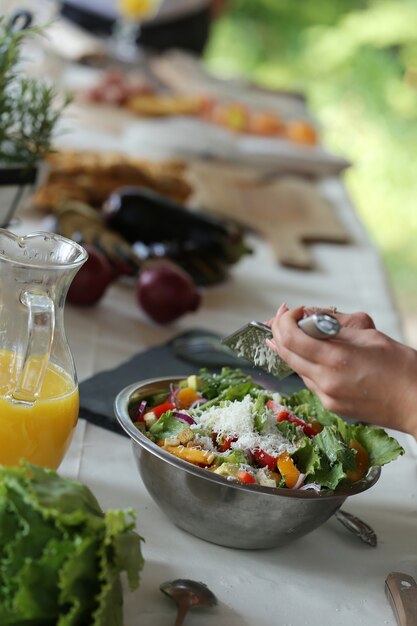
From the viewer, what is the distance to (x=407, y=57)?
836cm

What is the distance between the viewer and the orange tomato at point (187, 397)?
1.28 m

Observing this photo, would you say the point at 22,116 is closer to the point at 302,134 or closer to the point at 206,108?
the point at 302,134

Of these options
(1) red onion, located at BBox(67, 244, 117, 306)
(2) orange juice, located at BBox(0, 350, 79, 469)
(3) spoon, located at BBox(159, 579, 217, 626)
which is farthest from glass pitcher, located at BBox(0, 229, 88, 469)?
(1) red onion, located at BBox(67, 244, 117, 306)

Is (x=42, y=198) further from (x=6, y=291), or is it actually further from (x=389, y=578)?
(x=389, y=578)

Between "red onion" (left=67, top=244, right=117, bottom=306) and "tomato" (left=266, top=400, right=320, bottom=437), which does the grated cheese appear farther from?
"red onion" (left=67, top=244, right=117, bottom=306)

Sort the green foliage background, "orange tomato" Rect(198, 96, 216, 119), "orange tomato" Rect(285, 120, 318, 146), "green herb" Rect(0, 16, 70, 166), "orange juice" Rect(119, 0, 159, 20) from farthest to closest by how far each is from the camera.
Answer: the green foliage background → "orange juice" Rect(119, 0, 159, 20) → "orange tomato" Rect(198, 96, 216, 119) → "orange tomato" Rect(285, 120, 318, 146) → "green herb" Rect(0, 16, 70, 166)

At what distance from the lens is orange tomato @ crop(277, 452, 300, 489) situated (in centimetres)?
111

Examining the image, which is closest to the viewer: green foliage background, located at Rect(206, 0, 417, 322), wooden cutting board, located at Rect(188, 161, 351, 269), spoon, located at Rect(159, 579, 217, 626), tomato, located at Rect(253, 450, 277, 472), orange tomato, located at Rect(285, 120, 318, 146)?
spoon, located at Rect(159, 579, 217, 626)

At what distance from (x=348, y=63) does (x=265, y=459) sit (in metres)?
7.85

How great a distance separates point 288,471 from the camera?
1.11 metres

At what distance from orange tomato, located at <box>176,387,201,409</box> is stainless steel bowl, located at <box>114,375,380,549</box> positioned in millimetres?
115

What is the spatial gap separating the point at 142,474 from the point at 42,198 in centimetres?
132

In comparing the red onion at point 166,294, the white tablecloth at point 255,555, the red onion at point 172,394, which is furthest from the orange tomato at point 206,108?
the red onion at point 172,394

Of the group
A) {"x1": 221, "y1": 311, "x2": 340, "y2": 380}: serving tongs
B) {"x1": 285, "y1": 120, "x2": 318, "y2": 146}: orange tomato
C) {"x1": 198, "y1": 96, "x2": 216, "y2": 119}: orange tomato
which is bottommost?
{"x1": 198, "y1": 96, "x2": 216, "y2": 119}: orange tomato
